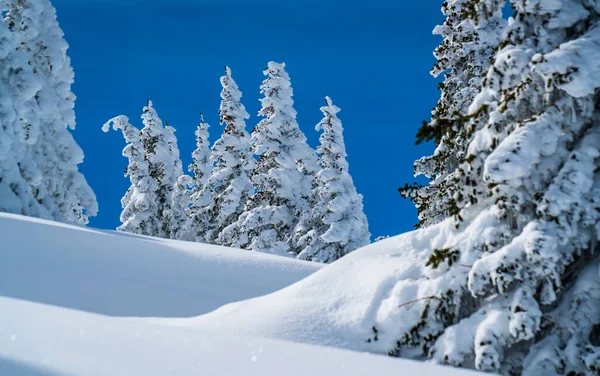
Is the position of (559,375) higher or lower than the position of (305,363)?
lower

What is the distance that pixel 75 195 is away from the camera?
27.0 meters

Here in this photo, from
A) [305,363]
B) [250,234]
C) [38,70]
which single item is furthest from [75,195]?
[305,363]

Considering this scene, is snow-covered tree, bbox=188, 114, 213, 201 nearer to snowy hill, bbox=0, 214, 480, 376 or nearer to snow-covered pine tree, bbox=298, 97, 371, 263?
snow-covered pine tree, bbox=298, 97, 371, 263

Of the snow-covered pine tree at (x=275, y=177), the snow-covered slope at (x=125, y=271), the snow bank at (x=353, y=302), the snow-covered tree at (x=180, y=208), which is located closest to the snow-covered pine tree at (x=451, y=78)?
the snow-covered slope at (x=125, y=271)

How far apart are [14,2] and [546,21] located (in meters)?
25.4

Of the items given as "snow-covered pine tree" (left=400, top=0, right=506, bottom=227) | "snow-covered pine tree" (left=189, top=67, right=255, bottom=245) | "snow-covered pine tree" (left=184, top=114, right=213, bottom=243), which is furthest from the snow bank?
"snow-covered pine tree" (left=184, top=114, right=213, bottom=243)

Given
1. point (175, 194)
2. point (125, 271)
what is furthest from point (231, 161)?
point (125, 271)

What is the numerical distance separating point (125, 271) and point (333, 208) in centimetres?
1528

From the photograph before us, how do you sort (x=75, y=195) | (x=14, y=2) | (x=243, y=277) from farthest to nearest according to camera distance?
(x=75, y=195) < (x=14, y=2) < (x=243, y=277)

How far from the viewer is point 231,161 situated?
1245 inches

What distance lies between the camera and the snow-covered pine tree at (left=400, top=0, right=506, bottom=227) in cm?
1597

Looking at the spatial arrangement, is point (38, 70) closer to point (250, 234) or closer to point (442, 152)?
point (250, 234)

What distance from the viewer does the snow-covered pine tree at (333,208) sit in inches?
1069

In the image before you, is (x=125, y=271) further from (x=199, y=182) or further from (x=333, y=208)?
(x=199, y=182)
